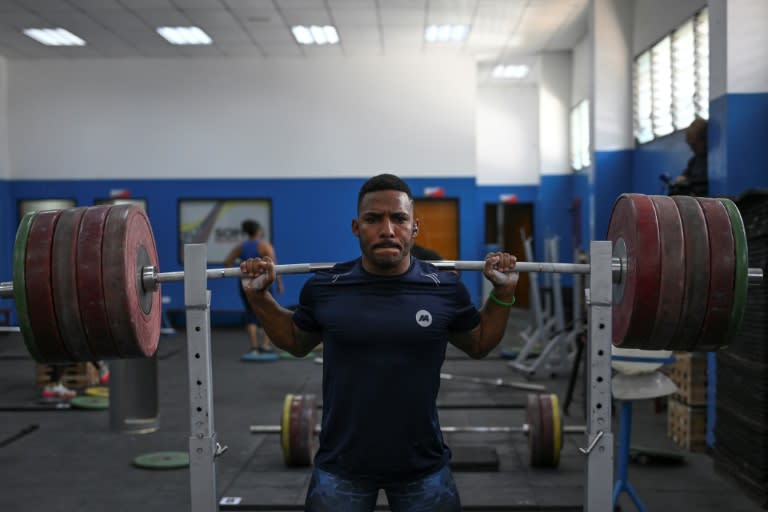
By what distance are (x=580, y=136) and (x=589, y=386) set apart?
9.67 metres

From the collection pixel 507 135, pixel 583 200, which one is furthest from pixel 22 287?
pixel 507 135

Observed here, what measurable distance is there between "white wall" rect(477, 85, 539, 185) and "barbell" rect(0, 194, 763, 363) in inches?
457

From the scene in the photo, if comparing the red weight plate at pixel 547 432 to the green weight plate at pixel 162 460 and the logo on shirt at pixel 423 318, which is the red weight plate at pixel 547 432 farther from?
the logo on shirt at pixel 423 318

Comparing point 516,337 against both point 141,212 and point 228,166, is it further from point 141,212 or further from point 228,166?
point 141,212

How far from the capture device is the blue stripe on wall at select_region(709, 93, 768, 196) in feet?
16.0

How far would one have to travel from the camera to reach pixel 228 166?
11.1 metres

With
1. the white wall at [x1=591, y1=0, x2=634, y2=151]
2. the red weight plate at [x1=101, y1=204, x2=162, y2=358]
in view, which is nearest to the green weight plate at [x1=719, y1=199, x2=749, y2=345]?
the red weight plate at [x1=101, y1=204, x2=162, y2=358]

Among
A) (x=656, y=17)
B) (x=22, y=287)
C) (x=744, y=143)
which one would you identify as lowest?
(x=22, y=287)

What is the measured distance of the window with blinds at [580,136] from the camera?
11.0 meters

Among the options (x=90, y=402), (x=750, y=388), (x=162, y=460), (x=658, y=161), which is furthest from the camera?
(x=658, y=161)

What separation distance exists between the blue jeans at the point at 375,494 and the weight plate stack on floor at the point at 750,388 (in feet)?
6.94

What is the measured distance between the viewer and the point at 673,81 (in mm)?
7371

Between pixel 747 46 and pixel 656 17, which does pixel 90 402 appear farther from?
pixel 656 17

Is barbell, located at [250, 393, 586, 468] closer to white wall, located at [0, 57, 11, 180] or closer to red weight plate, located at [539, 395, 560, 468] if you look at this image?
red weight plate, located at [539, 395, 560, 468]
